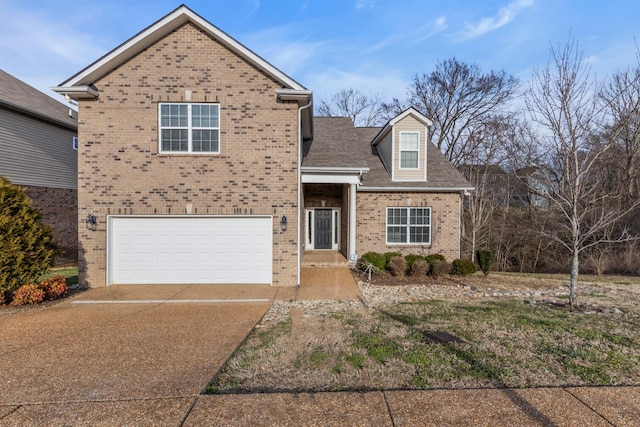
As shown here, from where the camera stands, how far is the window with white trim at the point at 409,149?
1323 centimetres

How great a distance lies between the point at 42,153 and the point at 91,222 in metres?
9.58

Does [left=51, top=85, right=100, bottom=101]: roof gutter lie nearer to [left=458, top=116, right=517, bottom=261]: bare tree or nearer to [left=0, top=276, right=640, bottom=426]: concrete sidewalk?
[left=0, top=276, right=640, bottom=426]: concrete sidewalk

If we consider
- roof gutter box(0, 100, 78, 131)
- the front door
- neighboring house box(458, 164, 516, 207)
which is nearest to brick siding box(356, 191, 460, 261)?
the front door

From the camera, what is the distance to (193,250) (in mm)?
9438

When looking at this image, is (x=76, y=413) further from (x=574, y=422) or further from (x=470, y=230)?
(x=470, y=230)

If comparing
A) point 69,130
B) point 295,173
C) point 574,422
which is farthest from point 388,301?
point 69,130

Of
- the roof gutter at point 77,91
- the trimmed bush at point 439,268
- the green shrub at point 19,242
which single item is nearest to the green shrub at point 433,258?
the trimmed bush at point 439,268

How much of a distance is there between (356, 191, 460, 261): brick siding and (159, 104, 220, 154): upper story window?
6.07m

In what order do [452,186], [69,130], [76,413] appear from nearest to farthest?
[76,413], [452,186], [69,130]

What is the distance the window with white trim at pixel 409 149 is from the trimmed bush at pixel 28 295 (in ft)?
38.4

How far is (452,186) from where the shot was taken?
12.8 meters

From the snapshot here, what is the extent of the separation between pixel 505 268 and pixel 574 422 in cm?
Result: 1812

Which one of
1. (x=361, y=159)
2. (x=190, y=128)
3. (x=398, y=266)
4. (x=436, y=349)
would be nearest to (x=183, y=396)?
(x=436, y=349)

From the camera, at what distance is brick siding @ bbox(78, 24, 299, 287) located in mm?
9148
